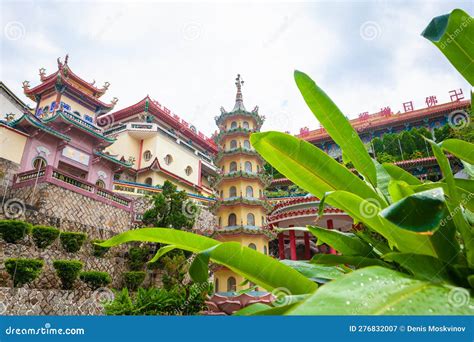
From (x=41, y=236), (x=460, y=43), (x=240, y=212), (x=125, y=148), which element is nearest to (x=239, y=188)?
(x=240, y=212)

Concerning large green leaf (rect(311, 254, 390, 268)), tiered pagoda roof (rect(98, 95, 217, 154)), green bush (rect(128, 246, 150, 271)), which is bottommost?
large green leaf (rect(311, 254, 390, 268))

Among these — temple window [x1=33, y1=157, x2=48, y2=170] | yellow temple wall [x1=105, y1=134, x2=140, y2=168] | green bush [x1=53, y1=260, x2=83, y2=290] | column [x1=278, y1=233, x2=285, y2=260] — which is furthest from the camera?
yellow temple wall [x1=105, y1=134, x2=140, y2=168]

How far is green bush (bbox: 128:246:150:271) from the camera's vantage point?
10875 mm

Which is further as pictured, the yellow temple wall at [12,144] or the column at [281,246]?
the yellow temple wall at [12,144]

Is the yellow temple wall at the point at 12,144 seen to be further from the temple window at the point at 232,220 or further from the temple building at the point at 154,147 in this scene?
the temple window at the point at 232,220

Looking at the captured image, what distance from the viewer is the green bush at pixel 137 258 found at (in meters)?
10.9

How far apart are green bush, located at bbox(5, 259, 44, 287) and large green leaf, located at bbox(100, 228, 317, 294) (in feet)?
25.6

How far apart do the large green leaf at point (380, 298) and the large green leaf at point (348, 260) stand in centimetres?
29

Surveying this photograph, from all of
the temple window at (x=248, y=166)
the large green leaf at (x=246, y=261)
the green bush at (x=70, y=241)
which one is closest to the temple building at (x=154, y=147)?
the temple window at (x=248, y=166)

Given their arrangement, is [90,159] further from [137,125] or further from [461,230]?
[461,230]

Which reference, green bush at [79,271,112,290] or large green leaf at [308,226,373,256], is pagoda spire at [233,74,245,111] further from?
large green leaf at [308,226,373,256]

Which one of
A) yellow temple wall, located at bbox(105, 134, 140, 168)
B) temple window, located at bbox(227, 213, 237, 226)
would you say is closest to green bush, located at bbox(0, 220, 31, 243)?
temple window, located at bbox(227, 213, 237, 226)

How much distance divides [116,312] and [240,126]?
630cm

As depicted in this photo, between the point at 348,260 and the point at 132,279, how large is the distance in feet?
33.5
